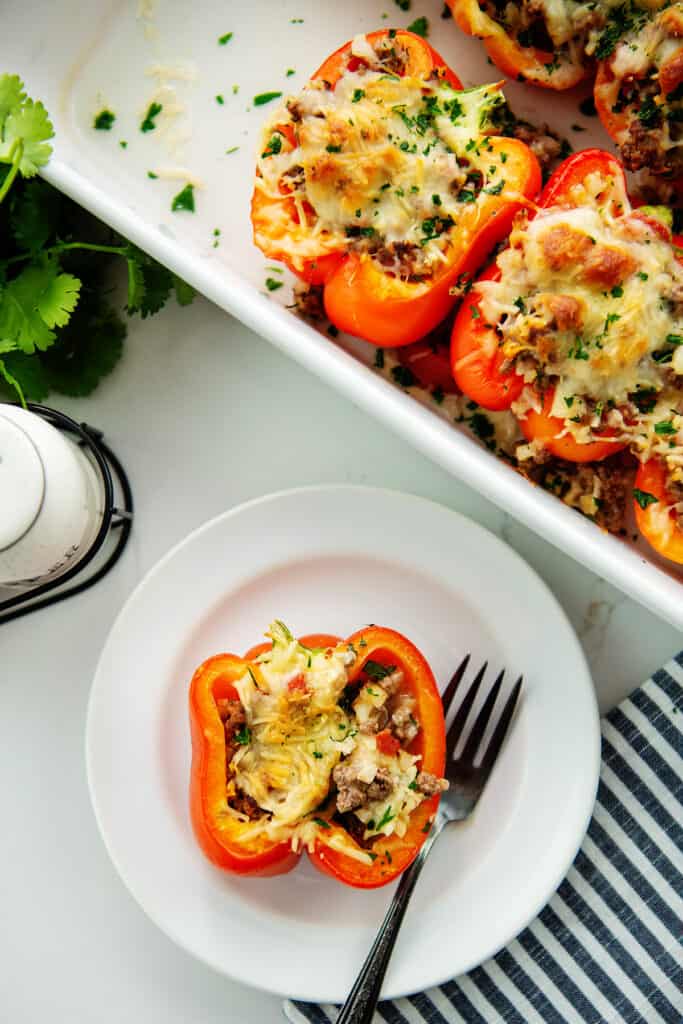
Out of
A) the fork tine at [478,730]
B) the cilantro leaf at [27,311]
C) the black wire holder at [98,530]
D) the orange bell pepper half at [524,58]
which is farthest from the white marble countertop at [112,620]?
the orange bell pepper half at [524,58]

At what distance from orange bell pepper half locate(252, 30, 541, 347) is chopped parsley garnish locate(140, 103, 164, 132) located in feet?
1.38

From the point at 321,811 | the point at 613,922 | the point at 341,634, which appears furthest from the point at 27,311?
the point at 613,922

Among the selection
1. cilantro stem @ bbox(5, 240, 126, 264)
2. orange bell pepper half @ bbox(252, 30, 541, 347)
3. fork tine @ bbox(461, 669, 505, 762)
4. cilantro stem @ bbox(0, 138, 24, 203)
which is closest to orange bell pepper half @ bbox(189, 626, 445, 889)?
fork tine @ bbox(461, 669, 505, 762)

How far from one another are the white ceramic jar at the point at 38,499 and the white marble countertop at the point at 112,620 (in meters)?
0.18

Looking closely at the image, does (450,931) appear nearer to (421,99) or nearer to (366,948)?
(366,948)

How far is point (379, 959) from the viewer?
2.04 metres

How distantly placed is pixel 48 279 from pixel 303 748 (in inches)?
41.5

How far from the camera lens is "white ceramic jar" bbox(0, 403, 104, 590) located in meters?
2.05

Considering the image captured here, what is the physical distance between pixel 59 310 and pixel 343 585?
80 centimetres

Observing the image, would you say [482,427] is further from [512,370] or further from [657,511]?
[657,511]

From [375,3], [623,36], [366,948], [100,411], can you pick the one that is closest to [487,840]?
[366,948]

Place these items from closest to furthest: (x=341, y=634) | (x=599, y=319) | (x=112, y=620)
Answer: (x=599, y=319), (x=341, y=634), (x=112, y=620)

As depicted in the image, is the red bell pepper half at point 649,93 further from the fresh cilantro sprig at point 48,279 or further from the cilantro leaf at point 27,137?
the cilantro leaf at point 27,137

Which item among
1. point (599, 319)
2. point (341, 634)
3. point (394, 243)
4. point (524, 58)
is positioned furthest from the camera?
point (341, 634)
